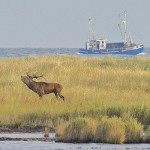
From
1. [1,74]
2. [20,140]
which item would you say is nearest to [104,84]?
[1,74]

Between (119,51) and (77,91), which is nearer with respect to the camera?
(77,91)

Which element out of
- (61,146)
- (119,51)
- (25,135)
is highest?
(61,146)

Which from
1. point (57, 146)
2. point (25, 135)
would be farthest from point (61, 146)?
point (25, 135)

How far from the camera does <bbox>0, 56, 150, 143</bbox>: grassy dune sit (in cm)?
2575

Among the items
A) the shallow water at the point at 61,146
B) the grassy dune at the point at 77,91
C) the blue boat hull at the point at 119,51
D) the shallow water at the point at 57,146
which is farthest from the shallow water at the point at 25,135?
the blue boat hull at the point at 119,51

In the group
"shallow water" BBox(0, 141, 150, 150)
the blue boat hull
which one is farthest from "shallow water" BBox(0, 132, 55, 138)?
the blue boat hull

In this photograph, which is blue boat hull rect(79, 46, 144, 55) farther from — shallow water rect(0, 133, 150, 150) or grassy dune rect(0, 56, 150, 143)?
shallow water rect(0, 133, 150, 150)

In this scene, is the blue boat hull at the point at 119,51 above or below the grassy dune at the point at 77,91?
below

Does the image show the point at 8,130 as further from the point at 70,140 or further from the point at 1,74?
the point at 1,74

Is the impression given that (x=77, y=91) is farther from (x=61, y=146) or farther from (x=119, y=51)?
(x=119, y=51)

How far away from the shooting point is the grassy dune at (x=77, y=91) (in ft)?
84.5

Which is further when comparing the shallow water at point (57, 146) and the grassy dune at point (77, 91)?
the grassy dune at point (77, 91)

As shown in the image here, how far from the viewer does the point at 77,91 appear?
105 ft

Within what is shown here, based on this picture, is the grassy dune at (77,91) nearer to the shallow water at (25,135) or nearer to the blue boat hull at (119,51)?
the shallow water at (25,135)
